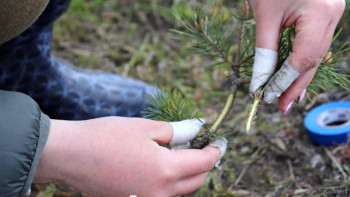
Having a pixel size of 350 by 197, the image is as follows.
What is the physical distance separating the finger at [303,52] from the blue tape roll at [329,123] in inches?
18.6

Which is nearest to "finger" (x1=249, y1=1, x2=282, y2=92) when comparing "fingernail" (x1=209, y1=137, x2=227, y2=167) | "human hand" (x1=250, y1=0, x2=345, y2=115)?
"human hand" (x1=250, y1=0, x2=345, y2=115)

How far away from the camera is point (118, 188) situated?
0.95 metres

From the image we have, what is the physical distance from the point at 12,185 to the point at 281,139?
0.84 metres

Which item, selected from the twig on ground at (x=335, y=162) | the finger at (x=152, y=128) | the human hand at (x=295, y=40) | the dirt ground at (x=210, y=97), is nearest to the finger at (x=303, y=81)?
the human hand at (x=295, y=40)

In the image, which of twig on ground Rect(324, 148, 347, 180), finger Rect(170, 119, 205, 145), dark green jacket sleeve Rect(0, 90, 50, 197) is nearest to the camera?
dark green jacket sleeve Rect(0, 90, 50, 197)

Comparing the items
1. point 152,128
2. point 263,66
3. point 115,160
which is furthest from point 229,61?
point 115,160

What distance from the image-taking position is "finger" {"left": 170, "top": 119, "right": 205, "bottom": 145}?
3.32ft

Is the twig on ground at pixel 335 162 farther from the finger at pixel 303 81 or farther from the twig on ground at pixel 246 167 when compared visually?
the finger at pixel 303 81

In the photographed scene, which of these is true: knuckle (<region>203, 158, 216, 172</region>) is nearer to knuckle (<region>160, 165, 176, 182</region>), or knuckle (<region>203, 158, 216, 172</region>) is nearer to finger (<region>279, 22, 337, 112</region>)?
knuckle (<region>160, 165, 176, 182</region>)

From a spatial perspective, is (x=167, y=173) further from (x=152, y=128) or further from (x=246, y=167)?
(x=246, y=167)

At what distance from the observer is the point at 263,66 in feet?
3.19

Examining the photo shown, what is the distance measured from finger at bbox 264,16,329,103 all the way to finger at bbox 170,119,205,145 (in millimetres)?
192

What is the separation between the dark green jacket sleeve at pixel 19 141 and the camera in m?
0.89

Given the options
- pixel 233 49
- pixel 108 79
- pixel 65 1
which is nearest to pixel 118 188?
pixel 65 1
